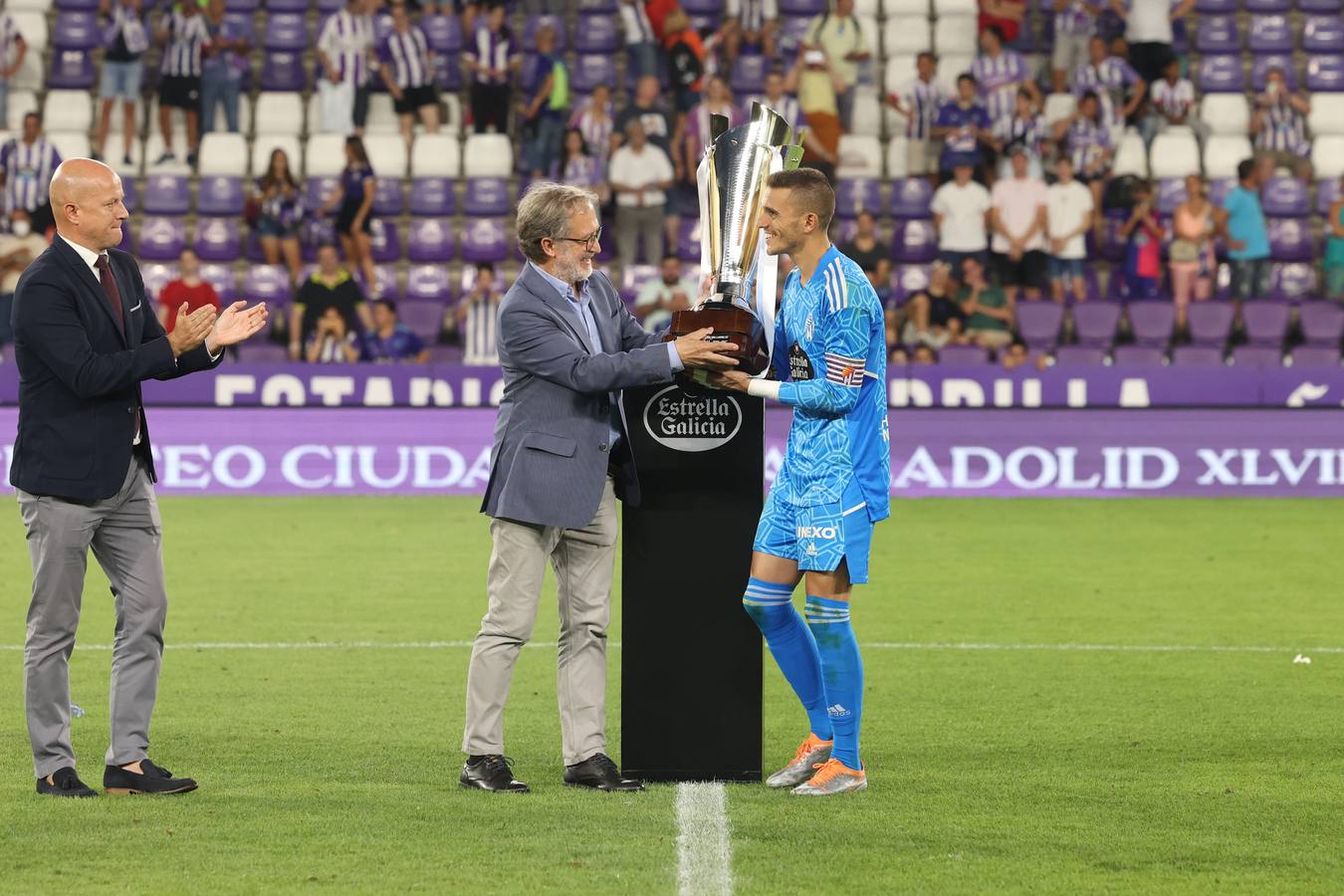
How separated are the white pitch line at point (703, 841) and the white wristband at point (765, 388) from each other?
135 cm

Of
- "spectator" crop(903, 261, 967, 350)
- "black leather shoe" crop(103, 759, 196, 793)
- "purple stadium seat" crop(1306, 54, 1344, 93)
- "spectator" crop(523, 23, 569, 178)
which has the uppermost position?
"purple stadium seat" crop(1306, 54, 1344, 93)

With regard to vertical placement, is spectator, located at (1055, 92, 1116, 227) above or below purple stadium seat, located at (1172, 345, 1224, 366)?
above

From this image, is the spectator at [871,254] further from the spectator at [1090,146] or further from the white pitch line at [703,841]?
the white pitch line at [703,841]

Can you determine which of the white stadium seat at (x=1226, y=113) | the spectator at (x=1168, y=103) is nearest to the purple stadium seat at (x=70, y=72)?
the spectator at (x=1168, y=103)

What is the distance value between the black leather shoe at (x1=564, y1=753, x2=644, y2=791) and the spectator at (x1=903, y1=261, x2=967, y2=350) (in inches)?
534

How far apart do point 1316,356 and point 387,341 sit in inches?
390

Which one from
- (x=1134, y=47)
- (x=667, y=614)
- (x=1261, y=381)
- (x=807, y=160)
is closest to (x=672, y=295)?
(x=807, y=160)

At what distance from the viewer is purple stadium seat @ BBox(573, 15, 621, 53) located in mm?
24109

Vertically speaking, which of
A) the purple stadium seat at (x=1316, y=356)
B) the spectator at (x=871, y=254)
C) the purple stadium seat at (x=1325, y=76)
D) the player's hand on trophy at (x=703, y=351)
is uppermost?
the purple stadium seat at (x=1325, y=76)

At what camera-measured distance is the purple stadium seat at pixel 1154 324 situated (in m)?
20.6

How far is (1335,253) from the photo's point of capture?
21094 mm

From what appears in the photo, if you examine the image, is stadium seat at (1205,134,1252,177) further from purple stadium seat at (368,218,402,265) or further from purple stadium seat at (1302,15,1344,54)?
purple stadium seat at (368,218,402,265)

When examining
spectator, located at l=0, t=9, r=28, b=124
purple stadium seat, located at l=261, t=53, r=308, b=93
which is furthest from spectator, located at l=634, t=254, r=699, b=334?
spectator, located at l=0, t=9, r=28, b=124

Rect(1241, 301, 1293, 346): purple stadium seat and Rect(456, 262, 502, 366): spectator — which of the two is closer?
Rect(456, 262, 502, 366): spectator
